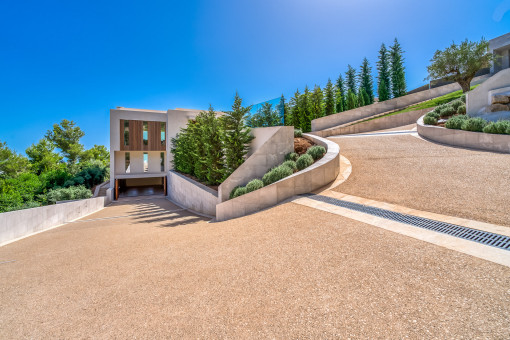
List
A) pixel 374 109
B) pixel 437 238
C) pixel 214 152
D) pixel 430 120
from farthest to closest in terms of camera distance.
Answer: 1. pixel 374 109
2. pixel 430 120
3. pixel 214 152
4. pixel 437 238

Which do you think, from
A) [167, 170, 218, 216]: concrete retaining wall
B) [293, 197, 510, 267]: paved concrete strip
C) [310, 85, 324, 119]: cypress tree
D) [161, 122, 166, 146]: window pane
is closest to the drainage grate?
[293, 197, 510, 267]: paved concrete strip

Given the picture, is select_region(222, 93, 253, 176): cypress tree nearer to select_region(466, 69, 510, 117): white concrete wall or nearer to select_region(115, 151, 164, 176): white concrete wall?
select_region(466, 69, 510, 117): white concrete wall

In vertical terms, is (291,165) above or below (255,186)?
above

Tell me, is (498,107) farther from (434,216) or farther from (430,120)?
(434,216)

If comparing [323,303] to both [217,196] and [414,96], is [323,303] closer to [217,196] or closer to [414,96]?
[217,196]

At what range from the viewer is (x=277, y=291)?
276cm

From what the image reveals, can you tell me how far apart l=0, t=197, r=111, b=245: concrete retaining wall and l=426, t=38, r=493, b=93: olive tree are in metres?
35.1

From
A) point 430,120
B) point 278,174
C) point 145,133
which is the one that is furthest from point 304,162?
point 145,133

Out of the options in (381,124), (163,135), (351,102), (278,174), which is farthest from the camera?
(351,102)

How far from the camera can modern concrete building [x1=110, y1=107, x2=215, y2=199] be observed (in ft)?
72.8

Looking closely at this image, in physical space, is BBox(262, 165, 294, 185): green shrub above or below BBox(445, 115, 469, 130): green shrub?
below

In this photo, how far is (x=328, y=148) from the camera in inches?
381

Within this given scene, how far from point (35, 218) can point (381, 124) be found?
1012 inches

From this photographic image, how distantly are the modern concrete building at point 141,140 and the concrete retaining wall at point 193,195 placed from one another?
18.5ft
